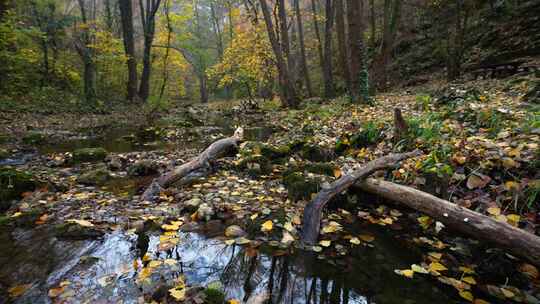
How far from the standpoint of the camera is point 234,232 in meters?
2.91

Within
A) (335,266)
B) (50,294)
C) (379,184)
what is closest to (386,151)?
(379,184)

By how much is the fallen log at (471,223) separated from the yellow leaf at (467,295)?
43 centimetres

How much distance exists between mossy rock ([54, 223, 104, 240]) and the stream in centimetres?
6

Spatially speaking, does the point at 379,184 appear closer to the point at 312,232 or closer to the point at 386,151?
the point at 312,232

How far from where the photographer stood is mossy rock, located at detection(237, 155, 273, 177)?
193 inches

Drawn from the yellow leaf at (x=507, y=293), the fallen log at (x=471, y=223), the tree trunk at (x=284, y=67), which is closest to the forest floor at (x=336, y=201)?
the yellow leaf at (x=507, y=293)

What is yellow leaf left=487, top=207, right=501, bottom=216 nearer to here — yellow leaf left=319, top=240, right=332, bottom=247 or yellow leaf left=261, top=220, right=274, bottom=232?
yellow leaf left=319, top=240, right=332, bottom=247

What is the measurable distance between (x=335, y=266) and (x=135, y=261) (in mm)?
1677

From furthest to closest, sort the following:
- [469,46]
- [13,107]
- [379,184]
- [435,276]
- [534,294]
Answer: [469,46]
[13,107]
[379,184]
[435,276]
[534,294]

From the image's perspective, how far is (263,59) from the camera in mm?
14508

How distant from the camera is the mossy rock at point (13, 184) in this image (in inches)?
147

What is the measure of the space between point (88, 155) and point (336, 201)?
520cm

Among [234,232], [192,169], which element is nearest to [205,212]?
[234,232]

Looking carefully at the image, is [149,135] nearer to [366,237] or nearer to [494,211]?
[366,237]
